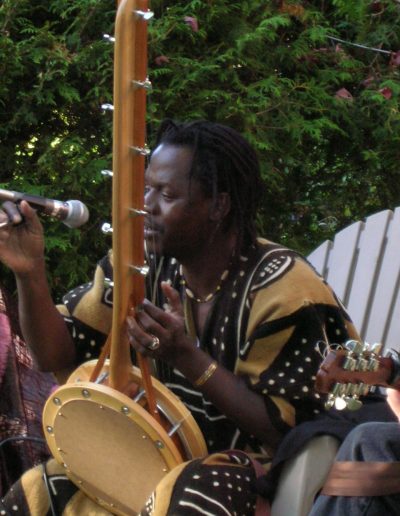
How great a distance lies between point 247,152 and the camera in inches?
100

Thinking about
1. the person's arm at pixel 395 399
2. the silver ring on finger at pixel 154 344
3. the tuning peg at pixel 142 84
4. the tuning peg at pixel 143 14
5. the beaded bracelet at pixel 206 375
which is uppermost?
the tuning peg at pixel 143 14

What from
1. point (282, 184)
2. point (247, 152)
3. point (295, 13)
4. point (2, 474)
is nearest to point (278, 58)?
point (295, 13)

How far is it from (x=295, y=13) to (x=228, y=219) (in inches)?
75.5

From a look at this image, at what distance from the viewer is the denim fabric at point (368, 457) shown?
5.78 ft

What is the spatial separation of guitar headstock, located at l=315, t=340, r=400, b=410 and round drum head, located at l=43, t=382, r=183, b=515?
1.69 feet

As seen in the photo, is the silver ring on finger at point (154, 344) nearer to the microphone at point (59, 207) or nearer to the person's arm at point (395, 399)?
the microphone at point (59, 207)

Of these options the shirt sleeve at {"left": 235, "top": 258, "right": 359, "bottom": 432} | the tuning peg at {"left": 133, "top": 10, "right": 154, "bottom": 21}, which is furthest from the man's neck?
the tuning peg at {"left": 133, "top": 10, "right": 154, "bottom": 21}

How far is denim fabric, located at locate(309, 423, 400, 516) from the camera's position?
176 cm

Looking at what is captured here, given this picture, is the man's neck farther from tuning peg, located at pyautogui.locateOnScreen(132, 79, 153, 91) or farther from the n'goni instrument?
tuning peg, located at pyautogui.locateOnScreen(132, 79, 153, 91)

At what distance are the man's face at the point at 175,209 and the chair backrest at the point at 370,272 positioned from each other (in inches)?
40.0

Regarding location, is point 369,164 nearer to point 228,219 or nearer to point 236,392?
point 228,219

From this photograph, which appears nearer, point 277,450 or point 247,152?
point 277,450

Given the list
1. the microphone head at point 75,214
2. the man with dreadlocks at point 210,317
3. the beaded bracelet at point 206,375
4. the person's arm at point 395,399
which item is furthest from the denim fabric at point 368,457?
the microphone head at point 75,214

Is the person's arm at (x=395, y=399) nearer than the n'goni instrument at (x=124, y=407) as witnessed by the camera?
Yes
